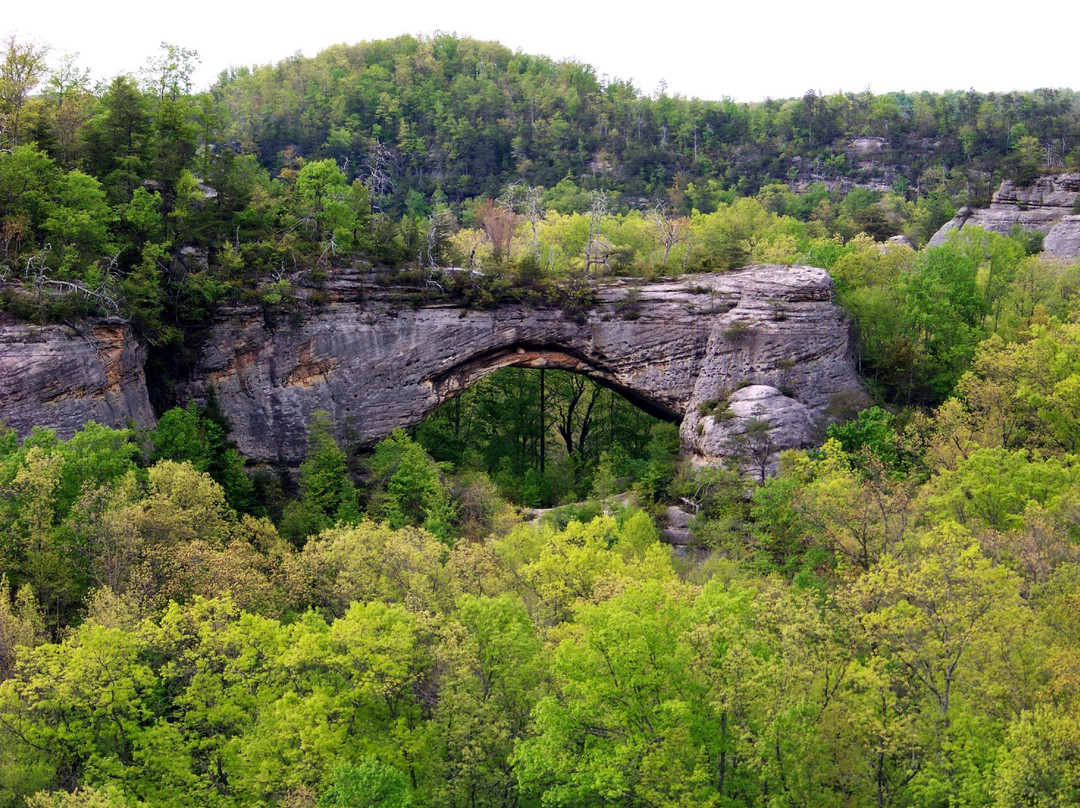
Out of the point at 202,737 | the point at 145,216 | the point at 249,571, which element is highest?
the point at 145,216

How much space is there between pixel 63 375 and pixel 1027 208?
60523 millimetres

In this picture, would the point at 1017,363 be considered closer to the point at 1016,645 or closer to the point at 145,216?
the point at 1016,645

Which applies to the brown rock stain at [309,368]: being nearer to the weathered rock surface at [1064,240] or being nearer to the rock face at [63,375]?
the rock face at [63,375]

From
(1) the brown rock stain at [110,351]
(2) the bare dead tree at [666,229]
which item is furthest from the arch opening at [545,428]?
(1) the brown rock stain at [110,351]

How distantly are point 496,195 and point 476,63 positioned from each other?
25.7 metres

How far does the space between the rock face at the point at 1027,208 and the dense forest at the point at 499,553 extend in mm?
6782

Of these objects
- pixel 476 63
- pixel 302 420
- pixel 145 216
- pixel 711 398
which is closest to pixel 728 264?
pixel 711 398

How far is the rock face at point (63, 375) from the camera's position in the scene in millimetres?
37094

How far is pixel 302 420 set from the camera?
46062 mm

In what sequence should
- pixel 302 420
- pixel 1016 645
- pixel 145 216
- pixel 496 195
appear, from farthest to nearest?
pixel 496 195 → pixel 302 420 → pixel 145 216 → pixel 1016 645

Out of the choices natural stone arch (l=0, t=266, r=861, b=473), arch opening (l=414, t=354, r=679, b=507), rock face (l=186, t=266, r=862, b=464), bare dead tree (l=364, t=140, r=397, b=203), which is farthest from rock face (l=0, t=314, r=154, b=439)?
Answer: bare dead tree (l=364, t=140, r=397, b=203)

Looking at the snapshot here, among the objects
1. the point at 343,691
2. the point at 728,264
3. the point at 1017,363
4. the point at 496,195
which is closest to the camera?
the point at 343,691

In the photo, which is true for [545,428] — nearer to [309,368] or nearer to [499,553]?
[309,368]

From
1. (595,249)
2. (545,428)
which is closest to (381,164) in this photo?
(595,249)
